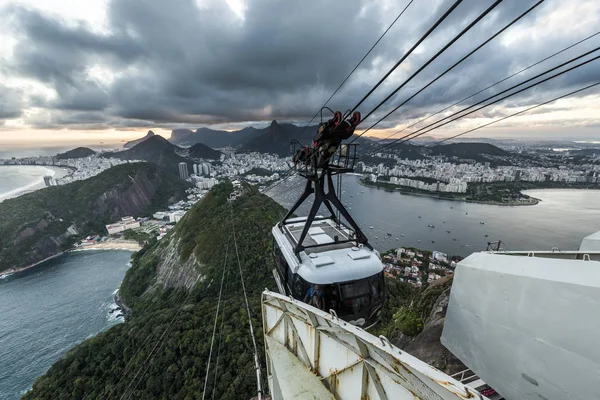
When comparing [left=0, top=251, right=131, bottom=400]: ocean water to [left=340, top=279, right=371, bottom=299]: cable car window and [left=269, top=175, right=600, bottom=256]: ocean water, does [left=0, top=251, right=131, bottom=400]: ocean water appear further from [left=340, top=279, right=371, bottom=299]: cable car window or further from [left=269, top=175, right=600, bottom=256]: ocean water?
[left=269, top=175, right=600, bottom=256]: ocean water

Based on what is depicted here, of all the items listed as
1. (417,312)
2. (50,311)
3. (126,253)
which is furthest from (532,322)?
(126,253)

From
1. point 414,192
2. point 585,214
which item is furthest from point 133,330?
point 585,214

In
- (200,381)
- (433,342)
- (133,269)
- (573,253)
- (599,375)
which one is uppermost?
(573,253)

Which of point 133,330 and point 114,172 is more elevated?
point 114,172

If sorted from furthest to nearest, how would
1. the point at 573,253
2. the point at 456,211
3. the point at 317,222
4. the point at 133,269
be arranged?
the point at 456,211, the point at 133,269, the point at 317,222, the point at 573,253

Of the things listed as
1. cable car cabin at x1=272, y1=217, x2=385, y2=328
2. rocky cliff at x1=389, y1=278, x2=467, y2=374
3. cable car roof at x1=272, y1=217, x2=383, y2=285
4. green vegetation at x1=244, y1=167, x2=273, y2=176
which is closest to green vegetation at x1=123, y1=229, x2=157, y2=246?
cable car roof at x1=272, y1=217, x2=383, y2=285

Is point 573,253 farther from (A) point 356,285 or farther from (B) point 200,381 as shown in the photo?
(B) point 200,381
